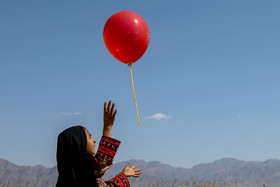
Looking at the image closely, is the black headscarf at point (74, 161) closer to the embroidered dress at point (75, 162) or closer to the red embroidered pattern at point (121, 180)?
the embroidered dress at point (75, 162)

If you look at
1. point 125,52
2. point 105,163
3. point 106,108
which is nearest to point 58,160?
point 105,163

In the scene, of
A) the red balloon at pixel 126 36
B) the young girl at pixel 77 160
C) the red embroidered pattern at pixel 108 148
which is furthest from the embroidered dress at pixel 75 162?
the red balloon at pixel 126 36

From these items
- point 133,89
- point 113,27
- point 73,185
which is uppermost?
point 113,27

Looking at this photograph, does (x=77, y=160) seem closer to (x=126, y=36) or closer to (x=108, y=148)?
(x=108, y=148)

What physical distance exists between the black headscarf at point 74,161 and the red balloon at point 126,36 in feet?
9.79

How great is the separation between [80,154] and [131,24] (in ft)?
11.0

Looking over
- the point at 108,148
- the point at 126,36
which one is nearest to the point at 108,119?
the point at 108,148

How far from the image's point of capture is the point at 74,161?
3.07 m

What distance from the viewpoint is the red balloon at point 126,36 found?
584 cm

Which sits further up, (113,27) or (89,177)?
(113,27)

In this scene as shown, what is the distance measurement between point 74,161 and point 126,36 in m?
3.19

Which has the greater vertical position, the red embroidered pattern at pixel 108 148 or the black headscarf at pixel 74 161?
the red embroidered pattern at pixel 108 148

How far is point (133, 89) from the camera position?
17.6ft

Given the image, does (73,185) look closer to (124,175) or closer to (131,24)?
(124,175)
